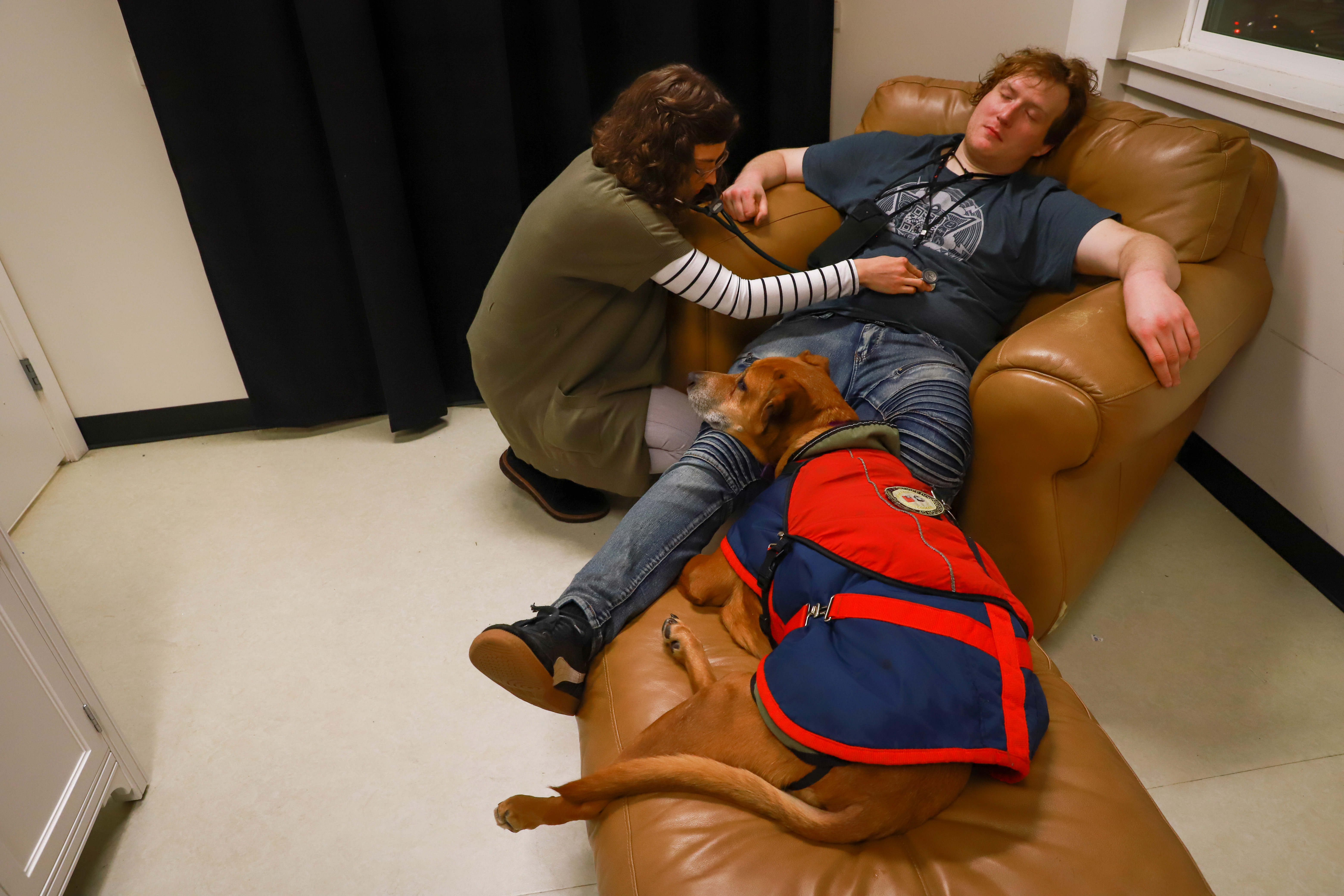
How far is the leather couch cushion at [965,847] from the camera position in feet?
3.05

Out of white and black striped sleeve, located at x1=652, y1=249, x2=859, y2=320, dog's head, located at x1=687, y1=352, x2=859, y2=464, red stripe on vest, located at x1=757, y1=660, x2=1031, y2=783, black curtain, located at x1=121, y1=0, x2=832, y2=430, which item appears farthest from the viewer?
black curtain, located at x1=121, y1=0, x2=832, y2=430

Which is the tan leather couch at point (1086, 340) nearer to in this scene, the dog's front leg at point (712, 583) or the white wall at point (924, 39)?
the white wall at point (924, 39)

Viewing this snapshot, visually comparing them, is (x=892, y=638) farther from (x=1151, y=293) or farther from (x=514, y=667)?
(x=1151, y=293)

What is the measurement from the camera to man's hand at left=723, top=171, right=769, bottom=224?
6.19 feet

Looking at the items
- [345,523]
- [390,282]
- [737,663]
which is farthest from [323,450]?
[737,663]

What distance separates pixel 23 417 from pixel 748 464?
6.80ft

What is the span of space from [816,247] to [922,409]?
60 centimetres

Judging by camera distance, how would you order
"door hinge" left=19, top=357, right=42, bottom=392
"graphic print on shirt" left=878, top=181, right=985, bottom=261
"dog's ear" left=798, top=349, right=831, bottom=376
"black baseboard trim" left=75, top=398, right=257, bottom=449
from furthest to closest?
"black baseboard trim" left=75, top=398, right=257, bottom=449 < "door hinge" left=19, top=357, right=42, bottom=392 < "graphic print on shirt" left=878, top=181, right=985, bottom=261 < "dog's ear" left=798, top=349, right=831, bottom=376

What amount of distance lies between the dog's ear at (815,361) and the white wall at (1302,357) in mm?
1033

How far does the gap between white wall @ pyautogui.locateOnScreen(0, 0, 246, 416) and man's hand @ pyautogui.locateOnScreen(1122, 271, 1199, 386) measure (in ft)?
7.69

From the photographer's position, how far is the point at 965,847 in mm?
964

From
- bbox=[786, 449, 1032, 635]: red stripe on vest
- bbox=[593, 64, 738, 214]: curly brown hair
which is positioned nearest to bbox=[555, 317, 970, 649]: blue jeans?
bbox=[786, 449, 1032, 635]: red stripe on vest

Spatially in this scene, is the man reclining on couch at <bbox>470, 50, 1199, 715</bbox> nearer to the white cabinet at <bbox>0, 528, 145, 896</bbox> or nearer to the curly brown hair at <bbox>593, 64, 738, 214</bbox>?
the curly brown hair at <bbox>593, 64, 738, 214</bbox>

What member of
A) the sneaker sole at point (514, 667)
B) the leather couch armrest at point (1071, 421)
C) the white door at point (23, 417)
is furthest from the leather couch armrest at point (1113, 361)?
the white door at point (23, 417)
